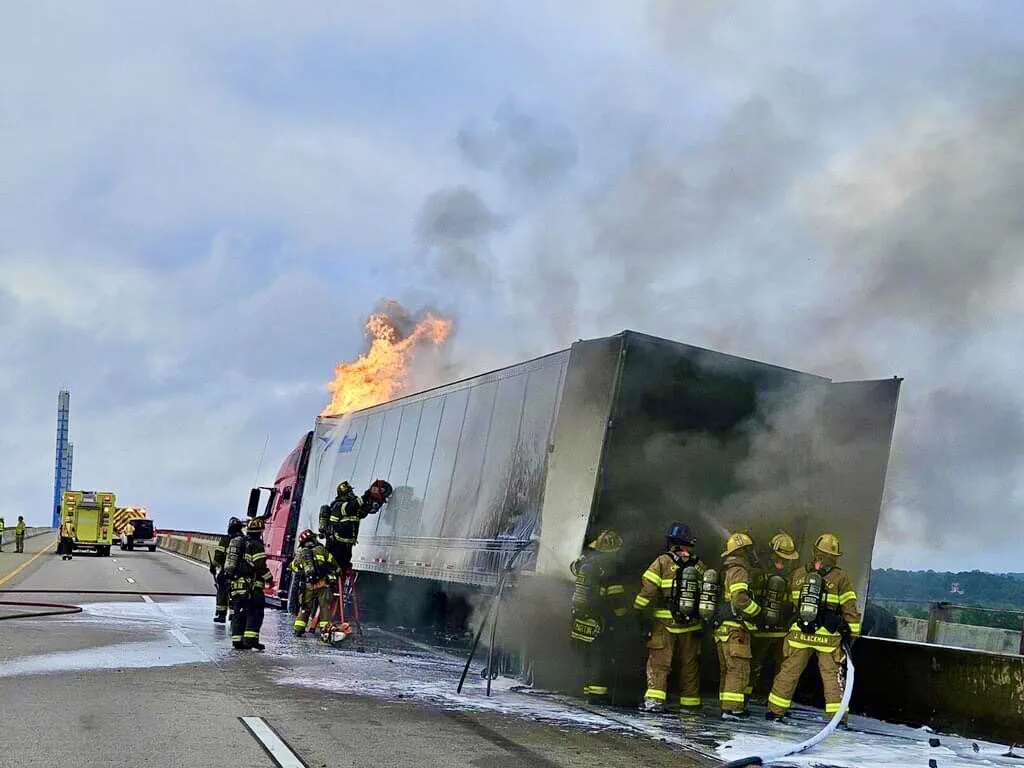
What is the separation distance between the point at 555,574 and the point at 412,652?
4.48 meters

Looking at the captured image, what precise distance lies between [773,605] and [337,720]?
165 inches

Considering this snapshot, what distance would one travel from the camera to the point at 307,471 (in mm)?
19000

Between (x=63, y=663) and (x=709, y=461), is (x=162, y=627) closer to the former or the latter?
(x=63, y=663)

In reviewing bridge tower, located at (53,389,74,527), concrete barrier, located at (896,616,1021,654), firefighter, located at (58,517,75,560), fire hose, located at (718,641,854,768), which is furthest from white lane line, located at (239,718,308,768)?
bridge tower, located at (53,389,74,527)

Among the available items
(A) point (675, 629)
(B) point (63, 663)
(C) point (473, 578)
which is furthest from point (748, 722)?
(B) point (63, 663)

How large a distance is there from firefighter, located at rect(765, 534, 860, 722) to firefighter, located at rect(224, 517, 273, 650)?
6269 mm

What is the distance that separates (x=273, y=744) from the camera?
24.5 feet

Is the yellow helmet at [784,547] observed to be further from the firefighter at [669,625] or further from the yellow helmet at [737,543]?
the firefighter at [669,625]

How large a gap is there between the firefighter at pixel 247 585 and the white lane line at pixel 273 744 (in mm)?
5087

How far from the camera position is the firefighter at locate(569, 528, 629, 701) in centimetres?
1027

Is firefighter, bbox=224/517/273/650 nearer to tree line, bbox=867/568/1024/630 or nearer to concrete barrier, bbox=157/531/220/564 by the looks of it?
tree line, bbox=867/568/1024/630

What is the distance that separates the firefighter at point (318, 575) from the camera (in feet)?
47.6

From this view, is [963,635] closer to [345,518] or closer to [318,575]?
[345,518]

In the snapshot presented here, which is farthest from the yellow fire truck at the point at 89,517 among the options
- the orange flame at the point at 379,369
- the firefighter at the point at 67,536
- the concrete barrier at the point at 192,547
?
the orange flame at the point at 379,369
